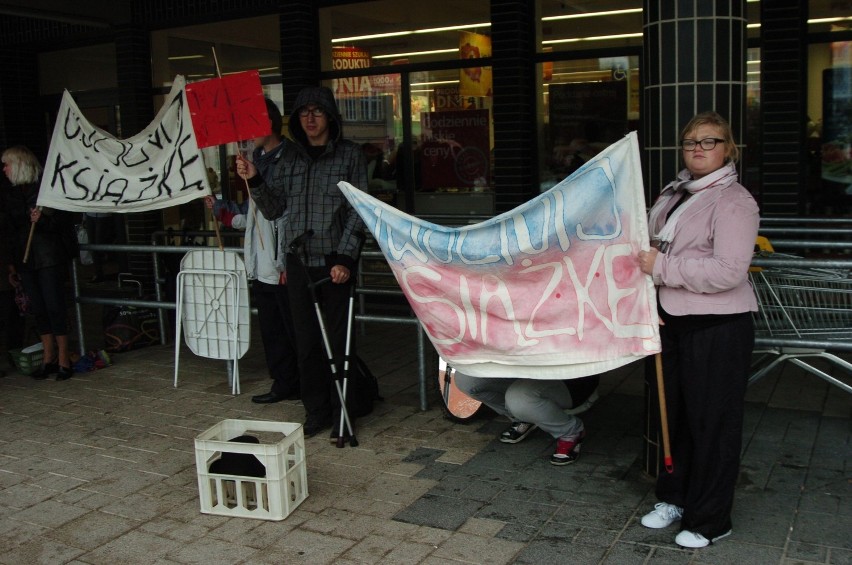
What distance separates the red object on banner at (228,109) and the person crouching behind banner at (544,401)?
7.09 ft

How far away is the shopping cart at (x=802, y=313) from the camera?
5383 mm

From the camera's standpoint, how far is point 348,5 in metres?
10.9

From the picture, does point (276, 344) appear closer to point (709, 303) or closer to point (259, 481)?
point (259, 481)

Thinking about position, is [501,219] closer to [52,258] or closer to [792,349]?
[792,349]

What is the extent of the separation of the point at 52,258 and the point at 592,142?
5.52 metres

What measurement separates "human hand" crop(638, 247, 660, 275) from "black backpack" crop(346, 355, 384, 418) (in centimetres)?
231

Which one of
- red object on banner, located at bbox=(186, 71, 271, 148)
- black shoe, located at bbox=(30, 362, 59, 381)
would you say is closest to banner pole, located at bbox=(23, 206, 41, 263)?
black shoe, located at bbox=(30, 362, 59, 381)

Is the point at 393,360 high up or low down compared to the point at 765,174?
down

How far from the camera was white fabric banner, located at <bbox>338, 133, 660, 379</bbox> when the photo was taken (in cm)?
437

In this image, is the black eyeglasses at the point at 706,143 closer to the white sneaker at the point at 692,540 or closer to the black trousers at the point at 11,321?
the white sneaker at the point at 692,540

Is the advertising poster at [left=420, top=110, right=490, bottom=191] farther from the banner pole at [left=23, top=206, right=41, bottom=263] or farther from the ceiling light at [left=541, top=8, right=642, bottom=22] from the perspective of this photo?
the banner pole at [left=23, top=206, right=41, bottom=263]

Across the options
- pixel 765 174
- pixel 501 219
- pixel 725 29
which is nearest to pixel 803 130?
pixel 765 174

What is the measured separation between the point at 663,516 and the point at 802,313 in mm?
1802

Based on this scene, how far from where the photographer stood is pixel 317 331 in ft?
20.0
